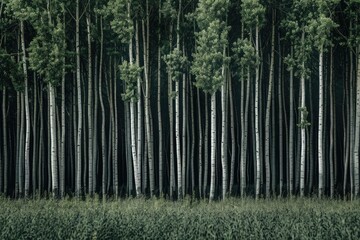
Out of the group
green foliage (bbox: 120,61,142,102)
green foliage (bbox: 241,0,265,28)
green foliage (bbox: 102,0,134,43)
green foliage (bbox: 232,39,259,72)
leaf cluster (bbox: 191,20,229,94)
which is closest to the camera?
leaf cluster (bbox: 191,20,229,94)

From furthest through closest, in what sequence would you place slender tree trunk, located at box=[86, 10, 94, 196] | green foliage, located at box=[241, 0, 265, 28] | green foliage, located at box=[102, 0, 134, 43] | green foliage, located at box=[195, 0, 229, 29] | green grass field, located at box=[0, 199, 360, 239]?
slender tree trunk, located at box=[86, 10, 94, 196], green foliage, located at box=[102, 0, 134, 43], green foliage, located at box=[241, 0, 265, 28], green foliage, located at box=[195, 0, 229, 29], green grass field, located at box=[0, 199, 360, 239]

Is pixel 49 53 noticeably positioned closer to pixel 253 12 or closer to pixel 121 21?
pixel 121 21

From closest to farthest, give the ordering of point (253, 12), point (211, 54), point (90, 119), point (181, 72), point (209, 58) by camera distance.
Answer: point (211, 54), point (209, 58), point (181, 72), point (253, 12), point (90, 119)

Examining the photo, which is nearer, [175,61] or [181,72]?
[181,72]

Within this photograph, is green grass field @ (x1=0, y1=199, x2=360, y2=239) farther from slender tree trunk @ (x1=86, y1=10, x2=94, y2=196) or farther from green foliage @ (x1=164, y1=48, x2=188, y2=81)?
green foliage @ (x1=164, y1=48, x2=188, y2=81)

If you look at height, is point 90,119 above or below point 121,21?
below

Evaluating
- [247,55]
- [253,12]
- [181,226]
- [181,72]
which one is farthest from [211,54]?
[181,226]

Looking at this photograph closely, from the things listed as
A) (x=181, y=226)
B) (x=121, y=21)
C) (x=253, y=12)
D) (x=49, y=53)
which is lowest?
(x=181, y=226)

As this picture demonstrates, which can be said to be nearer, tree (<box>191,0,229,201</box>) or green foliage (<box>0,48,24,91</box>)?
tree (<box>191,0,229,201</box>)

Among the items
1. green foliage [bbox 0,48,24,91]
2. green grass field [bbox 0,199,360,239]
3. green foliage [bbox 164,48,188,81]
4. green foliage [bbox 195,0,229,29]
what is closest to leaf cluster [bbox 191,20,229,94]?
green foliage [bbox 195,0,229,29]

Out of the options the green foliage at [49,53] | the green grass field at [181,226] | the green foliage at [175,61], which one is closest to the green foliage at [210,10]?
the green foliage at [175,61]

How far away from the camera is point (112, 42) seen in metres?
26.6

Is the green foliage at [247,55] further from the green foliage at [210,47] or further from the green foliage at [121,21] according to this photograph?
the green foliage at [121,21]

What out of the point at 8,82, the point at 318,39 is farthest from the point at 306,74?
the point at 8,82
